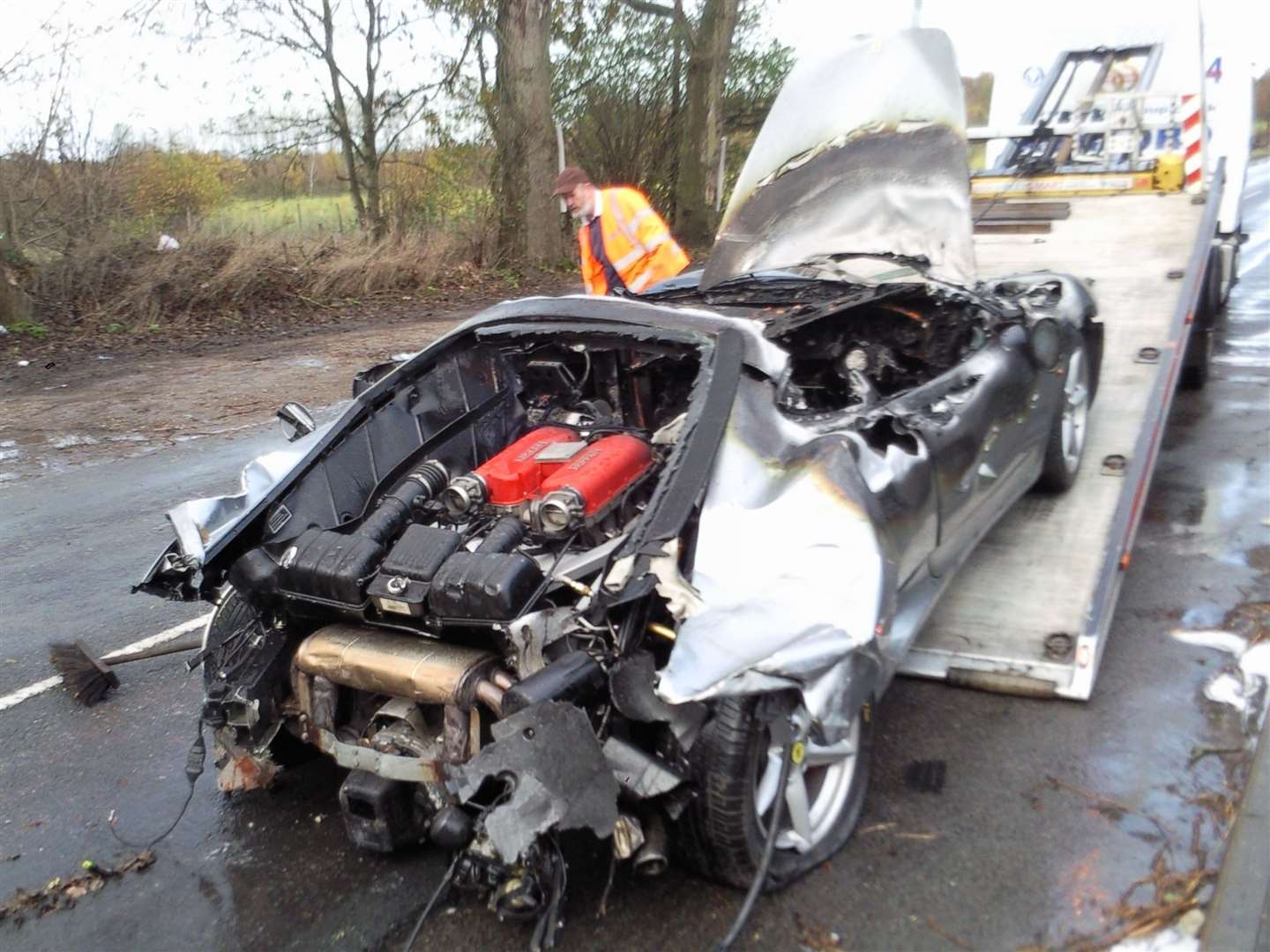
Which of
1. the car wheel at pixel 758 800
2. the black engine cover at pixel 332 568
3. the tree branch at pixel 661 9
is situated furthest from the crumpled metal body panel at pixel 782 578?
the tree branch at pixel 661 9

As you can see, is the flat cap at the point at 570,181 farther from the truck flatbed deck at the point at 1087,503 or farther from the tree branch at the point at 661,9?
the tree branch at the point at 661,9

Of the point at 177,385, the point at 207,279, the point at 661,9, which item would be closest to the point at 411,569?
the point at 177,385

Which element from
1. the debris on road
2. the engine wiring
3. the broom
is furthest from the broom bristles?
the debris on road

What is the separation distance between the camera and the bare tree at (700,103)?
1806 cm

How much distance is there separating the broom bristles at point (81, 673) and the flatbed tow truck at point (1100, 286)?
10.6ft

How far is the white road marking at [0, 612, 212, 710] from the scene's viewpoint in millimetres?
4320

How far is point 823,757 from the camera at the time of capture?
294 centimetres

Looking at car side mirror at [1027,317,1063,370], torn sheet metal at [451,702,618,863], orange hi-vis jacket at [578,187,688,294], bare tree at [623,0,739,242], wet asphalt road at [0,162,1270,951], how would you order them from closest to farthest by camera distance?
torn sheet metal at [451,702,618,863] < wet asphalt road at [0,162,1270,951] < car side mirror at [1027,317,1063,370] < orange hi-vis jacket at [578,187,688,294] < bare tree at [623,0,739,242]

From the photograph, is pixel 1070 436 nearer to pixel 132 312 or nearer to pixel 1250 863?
pixel 1250 863

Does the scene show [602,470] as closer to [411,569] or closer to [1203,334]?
[411,569]

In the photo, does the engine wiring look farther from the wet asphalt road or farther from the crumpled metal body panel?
the crumpled metal body panel

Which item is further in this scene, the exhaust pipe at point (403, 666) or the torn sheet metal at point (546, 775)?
the exhaust pipe at point (403, 666)

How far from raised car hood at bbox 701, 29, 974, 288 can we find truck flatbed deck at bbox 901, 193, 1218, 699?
120 centimetres

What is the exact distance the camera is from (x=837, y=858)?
3049mm
